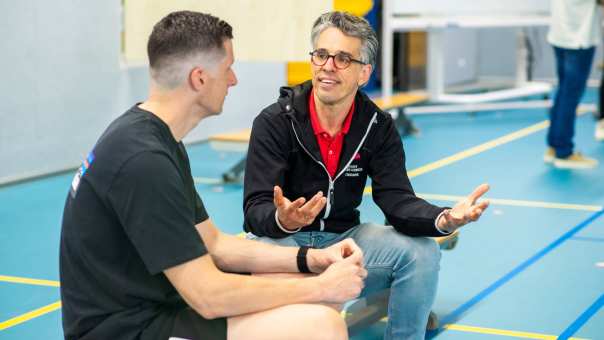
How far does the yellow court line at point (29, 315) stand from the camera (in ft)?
13.4

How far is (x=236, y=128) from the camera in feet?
31.0

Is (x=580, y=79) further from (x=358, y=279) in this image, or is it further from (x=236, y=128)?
(x=358, y=279)

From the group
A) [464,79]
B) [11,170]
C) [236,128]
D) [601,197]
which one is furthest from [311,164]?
[464,79]

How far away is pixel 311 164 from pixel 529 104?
760cm

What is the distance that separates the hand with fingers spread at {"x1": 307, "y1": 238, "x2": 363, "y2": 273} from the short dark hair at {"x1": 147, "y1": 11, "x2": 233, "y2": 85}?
2.35 feet

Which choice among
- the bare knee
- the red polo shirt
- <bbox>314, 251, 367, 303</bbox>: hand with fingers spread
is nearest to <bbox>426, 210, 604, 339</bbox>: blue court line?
the red polo shirt

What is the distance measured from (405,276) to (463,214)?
299 mm

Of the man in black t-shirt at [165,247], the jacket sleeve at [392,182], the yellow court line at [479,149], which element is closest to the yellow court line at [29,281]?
the jacket sleeve at [392,182]

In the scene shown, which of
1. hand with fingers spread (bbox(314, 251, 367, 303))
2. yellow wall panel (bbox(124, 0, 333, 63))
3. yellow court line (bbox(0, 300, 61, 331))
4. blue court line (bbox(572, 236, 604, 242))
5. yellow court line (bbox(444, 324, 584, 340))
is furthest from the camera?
yellow wall panel (bbox(124, 0, 333, 63))

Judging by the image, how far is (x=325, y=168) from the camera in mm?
3504

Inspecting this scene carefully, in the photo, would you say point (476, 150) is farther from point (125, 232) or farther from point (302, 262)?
point (125, 232)

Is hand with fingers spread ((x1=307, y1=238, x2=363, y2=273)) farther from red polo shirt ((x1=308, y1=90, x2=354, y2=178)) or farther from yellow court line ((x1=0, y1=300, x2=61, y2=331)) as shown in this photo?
yellow court line ((x1=0, y1=300, x2=61, y2=331))

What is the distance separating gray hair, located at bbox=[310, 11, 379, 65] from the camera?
3.54 m

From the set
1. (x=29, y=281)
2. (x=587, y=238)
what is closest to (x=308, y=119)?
(x=29, y=281)
